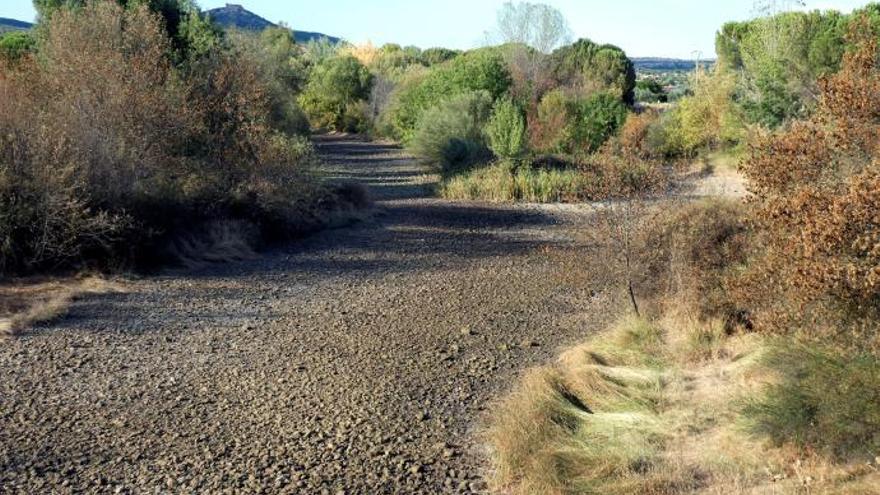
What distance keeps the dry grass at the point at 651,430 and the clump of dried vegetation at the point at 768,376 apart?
1 cm

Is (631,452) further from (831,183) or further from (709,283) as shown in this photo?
(709,283)

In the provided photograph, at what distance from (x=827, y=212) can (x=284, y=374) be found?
5.37 meters

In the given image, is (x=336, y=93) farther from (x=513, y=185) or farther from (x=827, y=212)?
(x=827, y=212)

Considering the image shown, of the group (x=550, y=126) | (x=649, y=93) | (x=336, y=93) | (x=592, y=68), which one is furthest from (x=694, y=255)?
(x=649, y=93)

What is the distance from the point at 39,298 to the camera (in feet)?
40.3

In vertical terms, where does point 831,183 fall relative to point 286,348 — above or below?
above

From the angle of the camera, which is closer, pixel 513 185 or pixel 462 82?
pixel 513 185

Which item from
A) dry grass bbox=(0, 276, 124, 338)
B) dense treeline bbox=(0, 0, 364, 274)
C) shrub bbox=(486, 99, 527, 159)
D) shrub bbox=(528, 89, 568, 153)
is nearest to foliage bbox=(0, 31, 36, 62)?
dense treeline bbox=(0, 0, 364, 274)

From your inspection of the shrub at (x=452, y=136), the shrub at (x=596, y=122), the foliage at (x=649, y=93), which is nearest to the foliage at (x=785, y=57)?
the shrub at (x=596, y=122)

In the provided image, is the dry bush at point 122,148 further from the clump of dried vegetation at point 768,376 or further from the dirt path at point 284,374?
the clump of dried vegetation at point 768,376

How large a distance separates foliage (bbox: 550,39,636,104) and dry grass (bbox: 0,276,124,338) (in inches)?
1520

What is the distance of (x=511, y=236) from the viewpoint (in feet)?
64.1

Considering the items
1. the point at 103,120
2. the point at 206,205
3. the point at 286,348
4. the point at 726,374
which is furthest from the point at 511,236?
the point at 726,374

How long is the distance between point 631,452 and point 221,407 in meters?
3.75
